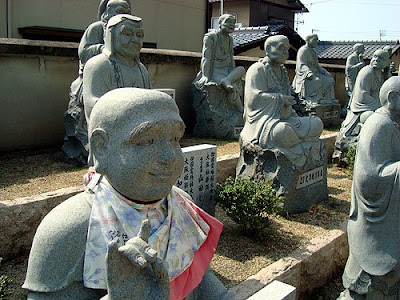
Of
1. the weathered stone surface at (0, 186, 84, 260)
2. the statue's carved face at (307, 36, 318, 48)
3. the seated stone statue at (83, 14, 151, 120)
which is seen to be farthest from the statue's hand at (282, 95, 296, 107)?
the statue's carved face at (307, 36, 318, 48)

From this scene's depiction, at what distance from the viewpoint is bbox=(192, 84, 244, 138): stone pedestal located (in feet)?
31.7

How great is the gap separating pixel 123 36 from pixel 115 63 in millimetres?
242

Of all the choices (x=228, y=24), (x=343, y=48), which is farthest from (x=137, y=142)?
(x=343, y=48)

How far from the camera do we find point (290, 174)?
5.95 metres

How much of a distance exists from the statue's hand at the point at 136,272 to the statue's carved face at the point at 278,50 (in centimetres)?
513

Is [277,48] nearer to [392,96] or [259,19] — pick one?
[392,96]

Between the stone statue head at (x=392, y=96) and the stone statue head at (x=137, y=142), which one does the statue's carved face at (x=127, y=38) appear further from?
the stone statue head at (x=137, y=142)

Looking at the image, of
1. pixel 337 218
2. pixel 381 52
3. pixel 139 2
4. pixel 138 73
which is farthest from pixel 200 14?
pixel 138 73

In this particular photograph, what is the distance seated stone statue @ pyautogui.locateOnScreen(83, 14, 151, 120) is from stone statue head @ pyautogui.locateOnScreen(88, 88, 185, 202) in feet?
7.17

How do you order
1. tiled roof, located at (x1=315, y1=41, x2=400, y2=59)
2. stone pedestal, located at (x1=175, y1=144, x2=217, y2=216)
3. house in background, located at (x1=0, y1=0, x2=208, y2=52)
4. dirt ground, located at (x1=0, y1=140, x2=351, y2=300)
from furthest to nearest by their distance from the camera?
tiled roof, located at (x1=315, y1=41, x2=400, y2=59)
house in background, located at (x1=0, y1=0, x2=208, y2=52)
stone pedestal, located at (x1=175, y1=144, x2=217, y2=216)
dirt ground, located at (x1=0, y1=140, x2=351, y2=300)

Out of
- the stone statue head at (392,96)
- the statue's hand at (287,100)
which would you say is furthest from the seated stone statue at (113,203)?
the statue's hand at (287,100)

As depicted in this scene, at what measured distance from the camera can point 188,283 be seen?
1.82 metres

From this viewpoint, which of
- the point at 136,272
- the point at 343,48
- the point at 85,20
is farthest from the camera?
the point at 343,48

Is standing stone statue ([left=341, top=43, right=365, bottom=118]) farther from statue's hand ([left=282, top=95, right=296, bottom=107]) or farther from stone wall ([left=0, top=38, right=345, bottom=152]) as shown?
stone wall ([left=0, top=38, right=345, bottom=152])
